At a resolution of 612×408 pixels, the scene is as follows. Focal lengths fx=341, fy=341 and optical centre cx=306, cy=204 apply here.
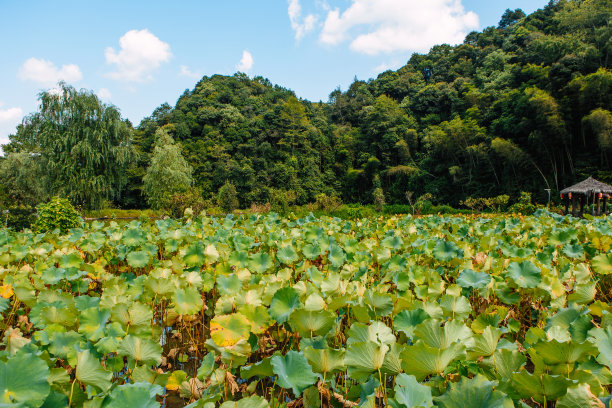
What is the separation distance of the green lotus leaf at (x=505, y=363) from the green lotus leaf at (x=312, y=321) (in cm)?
46

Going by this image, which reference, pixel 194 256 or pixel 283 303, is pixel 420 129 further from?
pixel 283 303

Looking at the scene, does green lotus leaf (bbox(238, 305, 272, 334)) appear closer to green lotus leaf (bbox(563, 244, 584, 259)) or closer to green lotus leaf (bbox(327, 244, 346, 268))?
green lotus leaf (bbox(327, 244, 346, 268))

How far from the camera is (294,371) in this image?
0.87 m

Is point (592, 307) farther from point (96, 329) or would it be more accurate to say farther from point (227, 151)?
point (227, 151)

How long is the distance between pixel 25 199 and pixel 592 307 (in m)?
27.0

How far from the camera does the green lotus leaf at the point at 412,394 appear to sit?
689mm

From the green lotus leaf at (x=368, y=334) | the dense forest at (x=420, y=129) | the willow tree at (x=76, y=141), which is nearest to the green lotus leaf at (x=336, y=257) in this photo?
the green lotus leaf at (x=368, y=334)

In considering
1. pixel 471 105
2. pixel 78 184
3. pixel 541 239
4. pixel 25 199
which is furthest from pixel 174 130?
pixel 541 239

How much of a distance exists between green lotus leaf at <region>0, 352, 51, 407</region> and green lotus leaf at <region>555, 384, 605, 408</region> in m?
1.05

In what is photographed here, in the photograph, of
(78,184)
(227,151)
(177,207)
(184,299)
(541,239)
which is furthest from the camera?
(227,151)

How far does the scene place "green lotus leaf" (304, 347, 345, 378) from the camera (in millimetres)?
898

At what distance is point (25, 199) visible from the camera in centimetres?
2105

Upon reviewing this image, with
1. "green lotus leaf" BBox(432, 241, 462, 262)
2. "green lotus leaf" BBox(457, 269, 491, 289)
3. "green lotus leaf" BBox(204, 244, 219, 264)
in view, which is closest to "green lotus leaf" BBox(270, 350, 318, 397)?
"green lotus leaf" BBox(457, 269, 491, 289)

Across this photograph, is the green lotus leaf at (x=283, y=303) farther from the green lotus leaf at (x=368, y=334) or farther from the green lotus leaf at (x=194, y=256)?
the green lotus leaf at (x=194, y=256)
